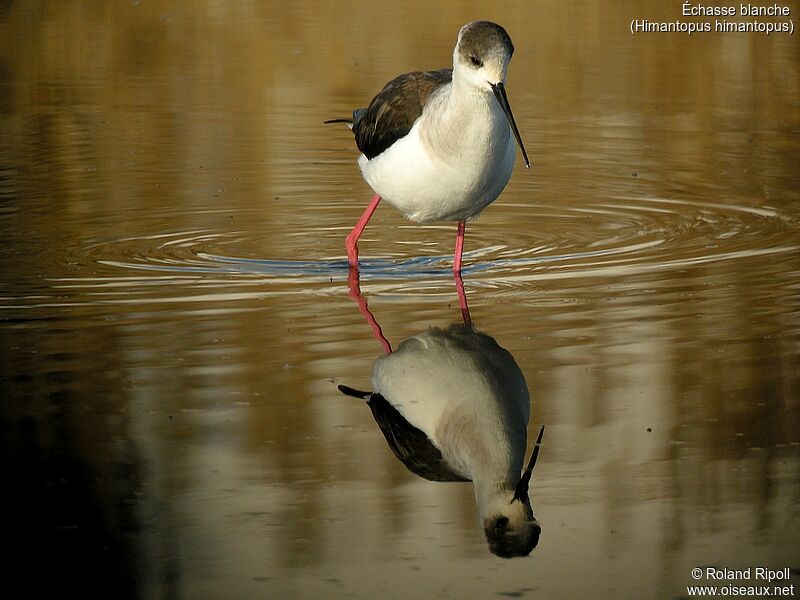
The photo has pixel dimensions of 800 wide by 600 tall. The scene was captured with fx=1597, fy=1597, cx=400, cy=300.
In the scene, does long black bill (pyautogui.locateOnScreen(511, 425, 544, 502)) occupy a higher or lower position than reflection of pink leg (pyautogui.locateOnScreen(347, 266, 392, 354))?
higher

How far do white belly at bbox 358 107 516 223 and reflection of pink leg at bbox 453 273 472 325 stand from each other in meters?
0.35

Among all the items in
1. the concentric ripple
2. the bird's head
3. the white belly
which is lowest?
the concentric ripple

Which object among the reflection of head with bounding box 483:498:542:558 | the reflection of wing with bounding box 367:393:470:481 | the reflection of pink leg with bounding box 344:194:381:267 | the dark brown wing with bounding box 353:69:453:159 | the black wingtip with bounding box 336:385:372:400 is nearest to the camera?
the reflection of head with bounding box 483:498:542:558

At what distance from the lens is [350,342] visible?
742 centimetres

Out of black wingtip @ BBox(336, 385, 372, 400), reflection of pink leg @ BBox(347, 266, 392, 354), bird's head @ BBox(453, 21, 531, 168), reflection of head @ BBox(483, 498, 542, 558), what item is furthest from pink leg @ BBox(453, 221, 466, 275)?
reflection of head @ BBox(483, 498, 542, 558)

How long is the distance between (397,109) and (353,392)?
247cm

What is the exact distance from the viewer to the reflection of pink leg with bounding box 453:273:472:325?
776cm

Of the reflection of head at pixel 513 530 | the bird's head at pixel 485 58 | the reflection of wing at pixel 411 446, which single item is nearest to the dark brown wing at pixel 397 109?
the bird's head at pixel 485 58

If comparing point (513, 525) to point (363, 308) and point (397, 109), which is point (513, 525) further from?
point (397, 109)

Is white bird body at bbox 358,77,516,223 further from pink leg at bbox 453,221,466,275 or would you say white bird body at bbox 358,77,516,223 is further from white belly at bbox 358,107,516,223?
pink leg at bbox 453,221,466,275

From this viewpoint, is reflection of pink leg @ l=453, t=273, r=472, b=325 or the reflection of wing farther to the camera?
reflection of pink leg @ l=453, t=273, r=472, b=325

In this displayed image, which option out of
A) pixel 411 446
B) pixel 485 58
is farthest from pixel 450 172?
pixel 411 446

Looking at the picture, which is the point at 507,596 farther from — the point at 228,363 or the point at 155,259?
the point at 155,259

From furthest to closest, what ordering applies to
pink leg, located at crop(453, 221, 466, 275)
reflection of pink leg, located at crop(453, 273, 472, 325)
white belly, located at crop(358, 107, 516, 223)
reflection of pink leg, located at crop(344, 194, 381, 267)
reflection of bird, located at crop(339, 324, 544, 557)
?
reflection of pink leg, located at crop(344, 194, 381, 267), pink leg, located at crop(453, 221, 466, 275), white belly, located at crop(358, 107, 516, 223), reflection of pink leg, located at crop(453, 273, 472, 325), reflection of bird, located at crop(339, 324, 544, 557)
